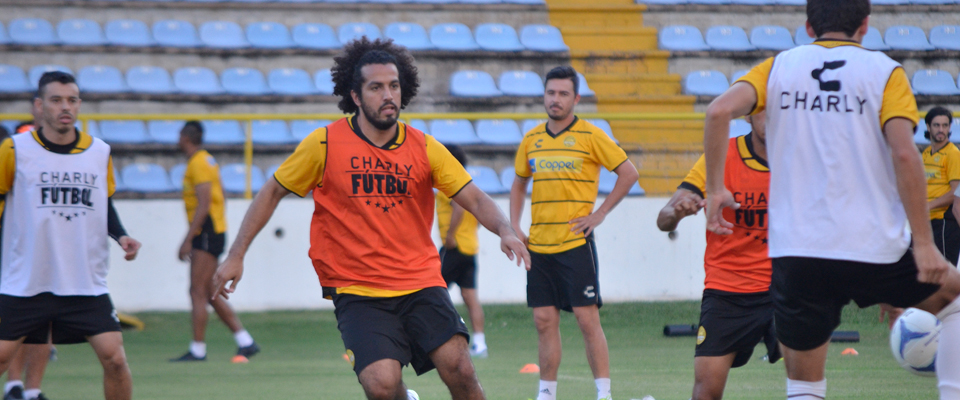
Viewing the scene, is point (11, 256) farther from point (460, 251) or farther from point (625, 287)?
point (625, 287)

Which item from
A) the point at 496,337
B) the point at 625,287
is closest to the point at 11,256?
the point at 496,337

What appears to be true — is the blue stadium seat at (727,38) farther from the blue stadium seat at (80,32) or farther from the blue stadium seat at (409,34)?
the blue stadium seat at (80,32)

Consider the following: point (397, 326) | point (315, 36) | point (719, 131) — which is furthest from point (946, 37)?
point (397, 326)

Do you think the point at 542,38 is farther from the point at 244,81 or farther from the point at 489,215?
the point at 489,215

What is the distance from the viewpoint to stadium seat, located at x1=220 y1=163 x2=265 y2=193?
43.7ft

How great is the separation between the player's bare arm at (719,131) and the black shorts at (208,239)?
22.4ft

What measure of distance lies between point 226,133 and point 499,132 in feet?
13.7

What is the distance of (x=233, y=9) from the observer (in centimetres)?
1672

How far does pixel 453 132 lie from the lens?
564 inches

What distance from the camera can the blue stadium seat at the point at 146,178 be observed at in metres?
13.5

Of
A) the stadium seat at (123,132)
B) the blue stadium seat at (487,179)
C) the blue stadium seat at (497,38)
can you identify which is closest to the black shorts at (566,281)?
the blue stadium seat at (487,179)

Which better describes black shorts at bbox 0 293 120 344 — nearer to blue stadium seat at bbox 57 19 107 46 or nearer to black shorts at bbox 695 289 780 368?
black shorts at bbox 695 289 780 368


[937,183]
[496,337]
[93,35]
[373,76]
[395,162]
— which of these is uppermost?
[93,35]

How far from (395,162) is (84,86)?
1207 centimetres
